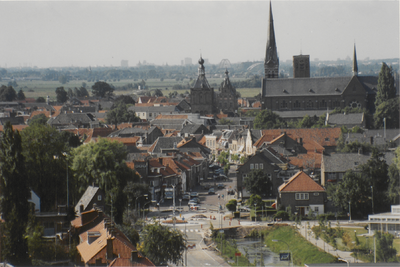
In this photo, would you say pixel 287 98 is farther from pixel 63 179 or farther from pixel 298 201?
pixel 63 179

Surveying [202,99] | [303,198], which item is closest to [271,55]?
[202,99]

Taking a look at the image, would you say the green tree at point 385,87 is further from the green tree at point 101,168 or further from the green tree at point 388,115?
the green tree at point 101,168

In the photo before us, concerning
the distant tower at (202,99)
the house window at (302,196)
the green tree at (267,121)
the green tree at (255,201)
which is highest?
the distant tower at (202,99)

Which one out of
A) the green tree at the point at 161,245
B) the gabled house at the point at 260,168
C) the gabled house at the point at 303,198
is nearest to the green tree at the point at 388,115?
the gabled house at the point at 260,168

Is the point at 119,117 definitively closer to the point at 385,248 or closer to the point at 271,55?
the point at 271,55

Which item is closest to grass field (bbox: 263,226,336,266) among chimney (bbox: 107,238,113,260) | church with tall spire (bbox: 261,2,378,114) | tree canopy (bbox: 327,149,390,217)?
tree canopy (bbox: 327,149,390,217)

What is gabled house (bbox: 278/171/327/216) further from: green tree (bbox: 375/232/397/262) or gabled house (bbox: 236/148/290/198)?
green tree (bbox: 375/232/397/262)
